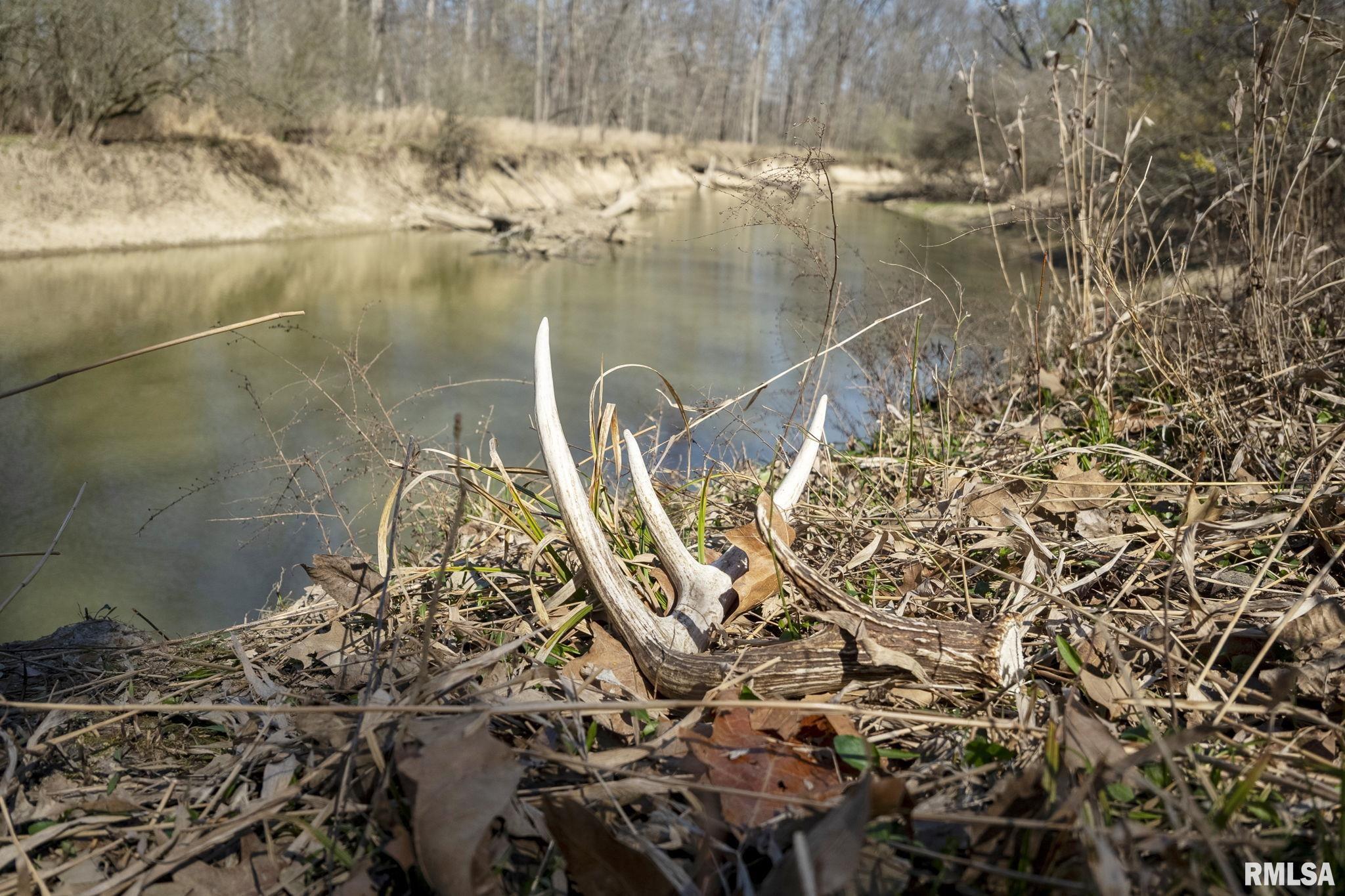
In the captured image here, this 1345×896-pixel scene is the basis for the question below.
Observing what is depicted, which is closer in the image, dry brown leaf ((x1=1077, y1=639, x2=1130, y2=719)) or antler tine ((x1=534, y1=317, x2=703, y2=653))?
dry brown leaf ((x1=1077, y1=639, x2=1130, y2=719))

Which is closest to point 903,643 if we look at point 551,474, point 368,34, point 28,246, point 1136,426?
point 551,474

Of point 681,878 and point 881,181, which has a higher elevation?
point 881,181

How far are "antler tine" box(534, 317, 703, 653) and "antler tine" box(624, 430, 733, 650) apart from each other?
0.24 feet

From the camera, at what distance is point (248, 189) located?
14.3m

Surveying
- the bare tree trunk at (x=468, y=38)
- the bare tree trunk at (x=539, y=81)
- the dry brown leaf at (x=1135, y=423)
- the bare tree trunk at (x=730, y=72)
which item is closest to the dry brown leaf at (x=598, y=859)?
the dry brown leaf at (x=1135, y=423)

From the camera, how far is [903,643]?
1422 millimetres

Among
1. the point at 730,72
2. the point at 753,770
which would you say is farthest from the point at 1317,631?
the point at 730,72

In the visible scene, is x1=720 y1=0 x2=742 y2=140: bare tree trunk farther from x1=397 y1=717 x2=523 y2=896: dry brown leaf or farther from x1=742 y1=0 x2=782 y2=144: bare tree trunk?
x1=397 y1=717 x2=523 y2=896: dry brown leaf

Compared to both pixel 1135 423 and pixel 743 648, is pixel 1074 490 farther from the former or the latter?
pixel 743 648

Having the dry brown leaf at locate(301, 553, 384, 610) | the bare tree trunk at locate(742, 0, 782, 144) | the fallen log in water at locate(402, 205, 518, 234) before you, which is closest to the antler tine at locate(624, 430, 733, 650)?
the dry brown leaf at locate(301, 553, 384, 610)

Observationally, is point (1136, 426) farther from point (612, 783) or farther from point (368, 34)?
point (368, 34)

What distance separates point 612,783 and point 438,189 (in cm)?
1865

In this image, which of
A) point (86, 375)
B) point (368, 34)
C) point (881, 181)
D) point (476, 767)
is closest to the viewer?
point (476, 767)

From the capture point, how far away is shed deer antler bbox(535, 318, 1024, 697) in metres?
1.41
